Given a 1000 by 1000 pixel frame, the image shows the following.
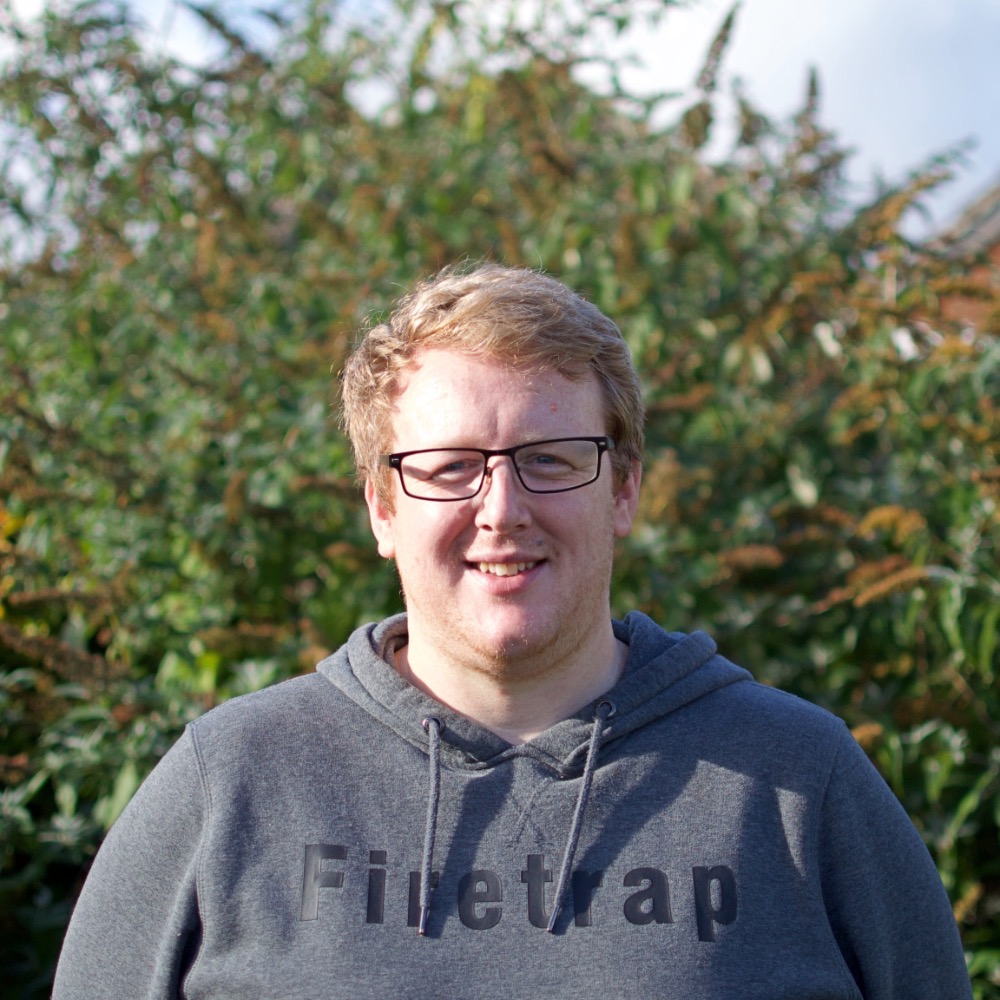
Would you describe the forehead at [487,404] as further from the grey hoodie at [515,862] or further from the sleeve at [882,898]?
the sleeve at [882,898]

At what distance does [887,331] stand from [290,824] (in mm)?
2547

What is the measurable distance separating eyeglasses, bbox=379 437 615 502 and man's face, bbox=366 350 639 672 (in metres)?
0.01

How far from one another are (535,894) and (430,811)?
0.60ft

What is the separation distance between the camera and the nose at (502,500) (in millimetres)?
1659

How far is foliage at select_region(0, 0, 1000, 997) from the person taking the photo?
3004mm

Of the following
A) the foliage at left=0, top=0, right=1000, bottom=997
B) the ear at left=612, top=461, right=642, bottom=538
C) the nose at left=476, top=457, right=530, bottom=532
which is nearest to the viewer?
the nose at left=476, top=457, right=530, bottom=532

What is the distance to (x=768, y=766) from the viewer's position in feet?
5.59

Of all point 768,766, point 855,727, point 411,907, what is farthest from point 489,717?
point 855,727

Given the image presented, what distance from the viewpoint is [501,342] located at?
1.71 meters

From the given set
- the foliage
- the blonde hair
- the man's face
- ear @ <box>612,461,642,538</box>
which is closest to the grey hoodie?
the man's face

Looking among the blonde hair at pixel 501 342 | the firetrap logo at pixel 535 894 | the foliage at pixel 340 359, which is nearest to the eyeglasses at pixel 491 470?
the blonde hair at pixel 501 342

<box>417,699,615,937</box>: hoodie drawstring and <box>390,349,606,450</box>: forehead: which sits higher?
<box>390,349,606,450</box>: forehead

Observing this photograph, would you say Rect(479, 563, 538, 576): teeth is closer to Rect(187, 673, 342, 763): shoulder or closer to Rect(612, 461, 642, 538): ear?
Rect(612, 461, 642, 538): ear

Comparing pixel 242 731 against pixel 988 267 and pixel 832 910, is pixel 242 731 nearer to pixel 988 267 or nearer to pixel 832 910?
pixel 832 910
